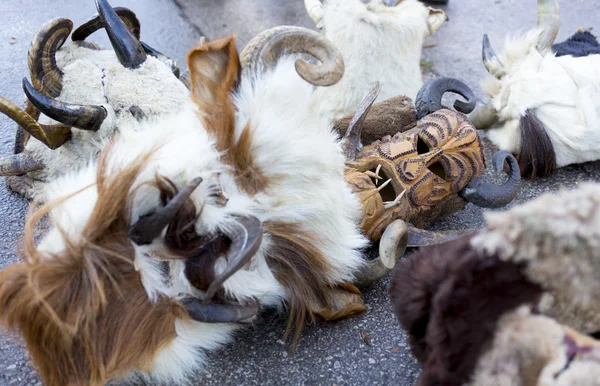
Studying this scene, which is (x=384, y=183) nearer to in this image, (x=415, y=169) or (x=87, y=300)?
(x=415, y=169)

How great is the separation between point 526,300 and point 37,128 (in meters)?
1.45

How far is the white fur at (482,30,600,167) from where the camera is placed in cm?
228

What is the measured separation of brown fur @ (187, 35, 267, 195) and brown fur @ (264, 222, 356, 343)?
0.42 ft

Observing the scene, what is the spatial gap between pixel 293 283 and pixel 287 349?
21cm

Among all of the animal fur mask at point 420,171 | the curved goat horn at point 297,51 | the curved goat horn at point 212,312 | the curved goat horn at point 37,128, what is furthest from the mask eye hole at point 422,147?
the curved goat horn at point 37,128

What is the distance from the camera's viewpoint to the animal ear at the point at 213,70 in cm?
130

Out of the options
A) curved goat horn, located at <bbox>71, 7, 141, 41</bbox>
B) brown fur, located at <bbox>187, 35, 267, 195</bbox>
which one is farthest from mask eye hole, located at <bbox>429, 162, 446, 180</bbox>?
curved goat horn, located at <bbox>71, 7, 141, 41</bbox>

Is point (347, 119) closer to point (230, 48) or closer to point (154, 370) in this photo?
point (230, 48)

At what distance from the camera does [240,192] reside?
133 cm

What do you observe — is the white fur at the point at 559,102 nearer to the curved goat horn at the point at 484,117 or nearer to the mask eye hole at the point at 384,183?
the curved goat horn at the point at 484,117

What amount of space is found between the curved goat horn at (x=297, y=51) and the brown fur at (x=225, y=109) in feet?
0.29

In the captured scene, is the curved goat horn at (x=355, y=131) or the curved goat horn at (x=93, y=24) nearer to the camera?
the curved goat horn at (x=355, y=131)

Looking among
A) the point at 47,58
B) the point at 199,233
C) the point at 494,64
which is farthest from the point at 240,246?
the point at 494,64

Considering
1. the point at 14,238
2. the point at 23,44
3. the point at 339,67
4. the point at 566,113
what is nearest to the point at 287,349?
the point at 339,67
